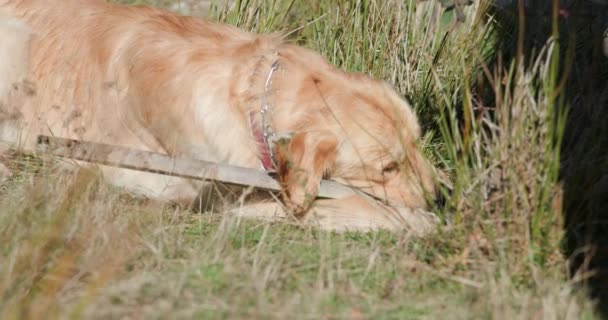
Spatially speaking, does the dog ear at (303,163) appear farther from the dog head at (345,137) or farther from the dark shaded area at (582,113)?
the dark shaded area at (582,113)

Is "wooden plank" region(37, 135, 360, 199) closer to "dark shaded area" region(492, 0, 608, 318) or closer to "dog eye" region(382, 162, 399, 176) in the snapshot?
"dog eye" region(382, 162, 399, 176)

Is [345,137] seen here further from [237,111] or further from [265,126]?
[237,111]

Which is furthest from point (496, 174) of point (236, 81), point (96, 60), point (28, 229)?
point (96, 60)

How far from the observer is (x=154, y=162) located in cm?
383

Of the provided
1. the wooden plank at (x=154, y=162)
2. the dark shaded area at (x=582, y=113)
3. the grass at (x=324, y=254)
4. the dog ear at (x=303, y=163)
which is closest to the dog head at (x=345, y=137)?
the dog ear at (x=303, y=163)

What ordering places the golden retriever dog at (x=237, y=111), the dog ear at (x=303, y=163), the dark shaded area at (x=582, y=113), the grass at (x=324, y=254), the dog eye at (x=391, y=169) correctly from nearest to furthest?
the grass at (x=324, y=254)
the dark shaded area at (x=582, y=113)
the dog ear at (x=303, y=163)
the golden retriever dog at (x=237, y=111)
the dog eye at (x=391, y=169)

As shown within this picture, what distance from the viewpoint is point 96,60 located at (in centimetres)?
457

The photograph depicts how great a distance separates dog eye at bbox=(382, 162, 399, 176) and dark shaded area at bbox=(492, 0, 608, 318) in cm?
72

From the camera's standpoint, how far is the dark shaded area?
3.51 meters

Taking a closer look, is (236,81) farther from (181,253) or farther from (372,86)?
(181,253)

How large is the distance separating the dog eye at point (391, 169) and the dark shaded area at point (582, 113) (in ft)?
2.37

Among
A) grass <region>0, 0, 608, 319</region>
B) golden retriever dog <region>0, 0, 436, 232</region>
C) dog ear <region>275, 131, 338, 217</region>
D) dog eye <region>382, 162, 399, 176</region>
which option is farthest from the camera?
dog eye <region>382, 162, 399, 176</region>

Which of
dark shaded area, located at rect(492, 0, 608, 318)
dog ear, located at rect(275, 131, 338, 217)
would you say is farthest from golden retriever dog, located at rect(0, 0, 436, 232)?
dark shaded area, located at rect(492, 0, 608, 318)

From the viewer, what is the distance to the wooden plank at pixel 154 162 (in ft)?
12.6
